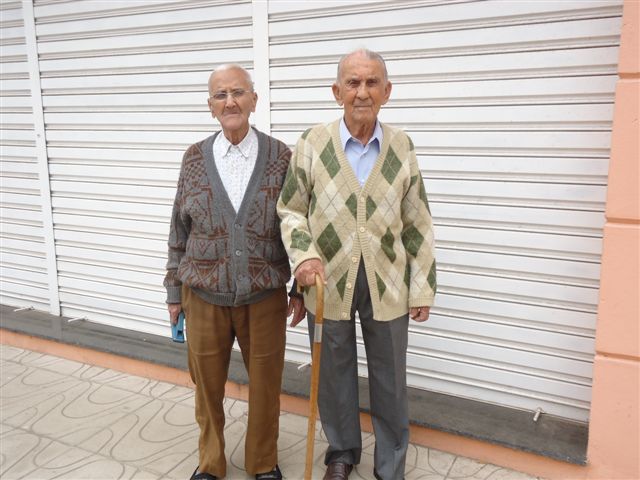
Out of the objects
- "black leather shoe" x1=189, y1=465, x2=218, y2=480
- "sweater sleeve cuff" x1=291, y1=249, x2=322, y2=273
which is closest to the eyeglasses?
"sweater sleeve cuff" x1=291, y1=249, x2=322, y2=273

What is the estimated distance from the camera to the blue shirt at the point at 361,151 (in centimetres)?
237

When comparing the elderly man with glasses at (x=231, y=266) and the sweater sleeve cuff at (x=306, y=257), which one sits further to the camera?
the elderly man with glasses at (x=231, y=266)

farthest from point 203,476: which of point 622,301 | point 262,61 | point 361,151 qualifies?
point 262,61

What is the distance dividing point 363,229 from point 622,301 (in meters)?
1.14

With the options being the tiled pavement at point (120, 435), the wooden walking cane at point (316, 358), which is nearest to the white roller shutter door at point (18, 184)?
the tiled pavement at point (120, 435)

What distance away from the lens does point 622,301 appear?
2.40 m

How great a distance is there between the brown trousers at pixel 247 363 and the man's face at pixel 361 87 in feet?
2.87

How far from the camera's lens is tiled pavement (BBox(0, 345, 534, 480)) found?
2805 mm

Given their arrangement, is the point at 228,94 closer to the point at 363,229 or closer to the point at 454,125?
the point at 363,229

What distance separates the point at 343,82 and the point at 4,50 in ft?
11.7

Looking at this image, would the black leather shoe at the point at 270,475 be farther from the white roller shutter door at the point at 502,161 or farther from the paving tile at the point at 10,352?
the paving tile at the point at 10,352

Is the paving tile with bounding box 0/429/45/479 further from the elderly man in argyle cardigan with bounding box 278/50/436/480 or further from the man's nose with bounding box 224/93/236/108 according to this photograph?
the man's nose with bounding box 224/93/236/108

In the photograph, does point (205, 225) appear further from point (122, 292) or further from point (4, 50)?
point (4, 50)

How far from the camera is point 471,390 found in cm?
324
